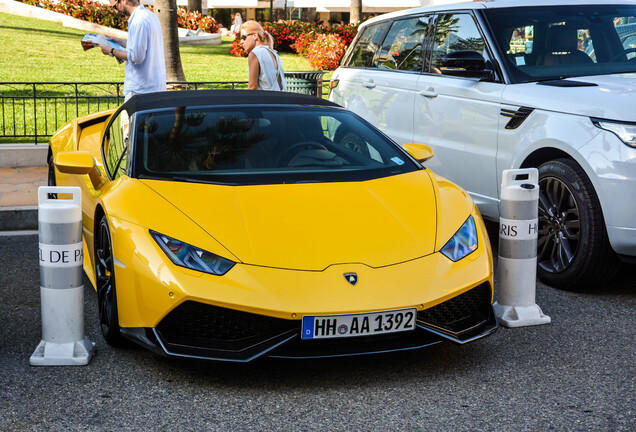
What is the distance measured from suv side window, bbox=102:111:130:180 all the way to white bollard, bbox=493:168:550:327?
218 centimetres

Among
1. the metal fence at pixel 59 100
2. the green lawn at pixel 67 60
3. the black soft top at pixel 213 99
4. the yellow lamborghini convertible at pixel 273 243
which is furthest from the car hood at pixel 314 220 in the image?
the green lawn at pixel 67 60

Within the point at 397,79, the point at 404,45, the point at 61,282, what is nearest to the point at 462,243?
the point at 61,282

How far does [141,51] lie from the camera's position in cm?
826

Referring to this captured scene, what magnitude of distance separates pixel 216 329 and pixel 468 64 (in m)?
3.28

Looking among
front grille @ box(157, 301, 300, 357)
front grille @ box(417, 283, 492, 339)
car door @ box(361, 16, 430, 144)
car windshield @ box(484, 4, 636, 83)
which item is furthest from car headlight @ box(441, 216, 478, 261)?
car door @ box(361, 16, 430, 144)

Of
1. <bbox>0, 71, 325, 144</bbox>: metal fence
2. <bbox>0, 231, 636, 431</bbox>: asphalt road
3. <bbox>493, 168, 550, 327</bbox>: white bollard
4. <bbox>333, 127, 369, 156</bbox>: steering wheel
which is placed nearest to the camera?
<bbox>0, 231, 636, 431</bbox>: asphalt road

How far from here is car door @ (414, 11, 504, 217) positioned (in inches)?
251

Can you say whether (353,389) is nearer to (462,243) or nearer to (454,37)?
(462,243)

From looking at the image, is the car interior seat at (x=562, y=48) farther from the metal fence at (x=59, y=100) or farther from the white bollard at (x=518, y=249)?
the metal fence at (x=59, y=100)

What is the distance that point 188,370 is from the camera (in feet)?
14.2

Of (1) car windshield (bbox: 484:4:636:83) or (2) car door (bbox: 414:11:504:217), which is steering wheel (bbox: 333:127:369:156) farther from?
(1) car windshield (bbox: 484:4:636:83)

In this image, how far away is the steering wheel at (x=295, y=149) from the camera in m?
5.11

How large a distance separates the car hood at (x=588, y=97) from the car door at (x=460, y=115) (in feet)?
0.78

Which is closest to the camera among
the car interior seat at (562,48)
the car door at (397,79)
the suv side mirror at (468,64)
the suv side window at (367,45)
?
the suv side mirror at (468,64)
